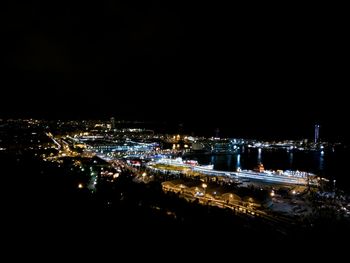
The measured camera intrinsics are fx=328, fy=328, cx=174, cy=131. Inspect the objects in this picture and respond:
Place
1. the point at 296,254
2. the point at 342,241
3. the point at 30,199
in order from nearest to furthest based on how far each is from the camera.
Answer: the point at 296,254
the point at 342,241
the point at 30,199

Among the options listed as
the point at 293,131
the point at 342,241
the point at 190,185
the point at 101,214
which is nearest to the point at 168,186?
the point at 190,185

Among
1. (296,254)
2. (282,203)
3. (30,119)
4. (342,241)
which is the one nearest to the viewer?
(296,254)

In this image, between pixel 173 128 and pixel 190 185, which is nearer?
pixel 190 185

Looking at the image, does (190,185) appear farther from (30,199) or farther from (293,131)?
(293,131)

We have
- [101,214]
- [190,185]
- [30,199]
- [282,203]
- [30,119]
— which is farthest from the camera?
[30,119]

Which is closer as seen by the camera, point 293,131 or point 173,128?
point 293,131

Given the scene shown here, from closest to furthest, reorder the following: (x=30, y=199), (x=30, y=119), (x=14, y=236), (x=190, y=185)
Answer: (x=14, y=236) → (x=30, y=199) → (x=190, y=185) → (x=30, y=119)

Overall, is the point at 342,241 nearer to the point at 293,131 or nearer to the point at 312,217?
the point at 312,217

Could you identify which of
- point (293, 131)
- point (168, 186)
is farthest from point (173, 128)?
point (168, 186)
